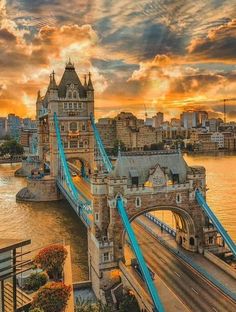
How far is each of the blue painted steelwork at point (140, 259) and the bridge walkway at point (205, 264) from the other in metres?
4.90

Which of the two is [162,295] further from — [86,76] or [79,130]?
[86,76]

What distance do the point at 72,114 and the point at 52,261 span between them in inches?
1644

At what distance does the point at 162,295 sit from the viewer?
21656 mm

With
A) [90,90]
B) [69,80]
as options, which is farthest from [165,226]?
[69,80]

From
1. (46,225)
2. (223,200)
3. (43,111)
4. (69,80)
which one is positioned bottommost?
(46,225)

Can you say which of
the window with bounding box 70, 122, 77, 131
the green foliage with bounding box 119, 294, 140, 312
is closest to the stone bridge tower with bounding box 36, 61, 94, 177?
the window with bounding box 70, 122, 77, 131

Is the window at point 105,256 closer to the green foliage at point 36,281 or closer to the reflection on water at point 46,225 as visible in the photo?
the reflection on water at point 46,225

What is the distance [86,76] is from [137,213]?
41.7 meters

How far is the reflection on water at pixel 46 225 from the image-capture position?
35844mm

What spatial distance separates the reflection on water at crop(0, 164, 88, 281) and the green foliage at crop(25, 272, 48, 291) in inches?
378

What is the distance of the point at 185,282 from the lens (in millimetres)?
23453

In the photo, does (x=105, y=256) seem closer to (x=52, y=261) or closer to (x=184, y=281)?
(x=52, y=261)

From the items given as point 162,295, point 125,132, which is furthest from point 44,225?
point 125,132

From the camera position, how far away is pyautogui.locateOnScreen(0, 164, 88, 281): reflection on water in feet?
118
